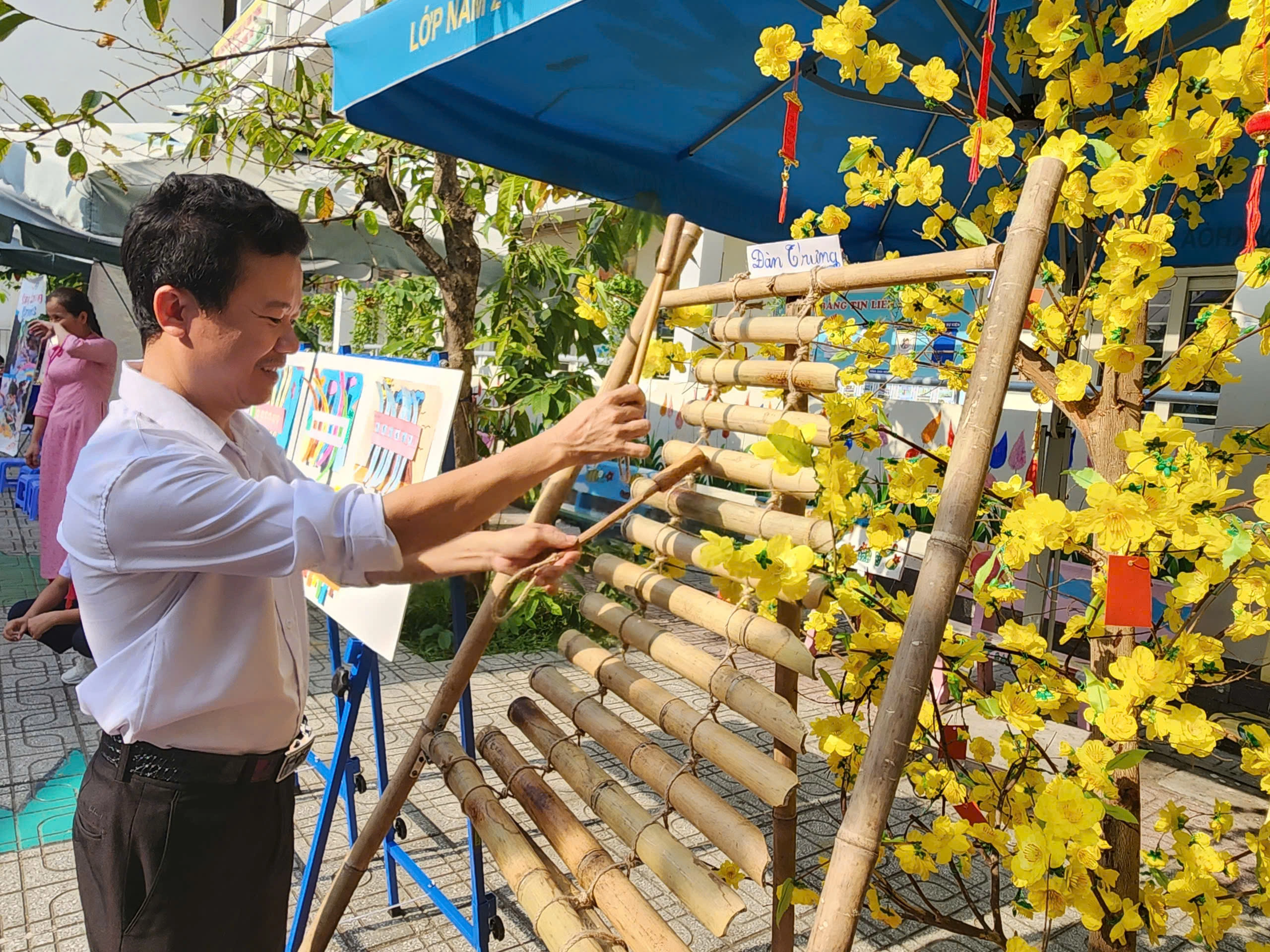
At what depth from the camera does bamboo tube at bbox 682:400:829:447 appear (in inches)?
64.3

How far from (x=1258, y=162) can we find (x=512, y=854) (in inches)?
69.1

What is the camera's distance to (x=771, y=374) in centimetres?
193

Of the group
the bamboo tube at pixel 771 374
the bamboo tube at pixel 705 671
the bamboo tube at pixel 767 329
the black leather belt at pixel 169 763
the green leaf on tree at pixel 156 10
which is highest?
the green leaf on tree at pixel 156 10

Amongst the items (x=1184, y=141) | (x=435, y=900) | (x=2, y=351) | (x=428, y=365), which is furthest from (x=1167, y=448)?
(x=2, y=351)

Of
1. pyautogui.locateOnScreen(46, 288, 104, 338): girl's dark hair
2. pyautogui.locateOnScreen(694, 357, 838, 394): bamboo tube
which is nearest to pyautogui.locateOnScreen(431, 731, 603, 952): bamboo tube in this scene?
pyautogui.locateOnScreen(694, 357, 838, 394): bamboo tube

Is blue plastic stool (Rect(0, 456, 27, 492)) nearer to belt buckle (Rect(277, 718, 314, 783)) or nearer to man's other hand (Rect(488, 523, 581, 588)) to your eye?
belt buckle (Rect(277, 718, 314, 783))

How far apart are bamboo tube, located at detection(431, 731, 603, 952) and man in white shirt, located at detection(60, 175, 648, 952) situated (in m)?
0.46

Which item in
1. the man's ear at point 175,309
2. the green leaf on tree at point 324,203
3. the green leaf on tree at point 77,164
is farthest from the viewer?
the green leaf on tree at point 324,203

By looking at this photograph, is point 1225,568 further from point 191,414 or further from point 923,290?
point 191,414

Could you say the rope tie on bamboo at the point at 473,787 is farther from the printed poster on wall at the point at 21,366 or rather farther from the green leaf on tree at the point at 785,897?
the printed poster on wall at the point at 21,366

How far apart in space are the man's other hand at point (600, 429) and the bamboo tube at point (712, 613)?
511 mm

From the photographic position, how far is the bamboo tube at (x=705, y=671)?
1.55m

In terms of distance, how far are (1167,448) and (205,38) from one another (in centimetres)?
2331

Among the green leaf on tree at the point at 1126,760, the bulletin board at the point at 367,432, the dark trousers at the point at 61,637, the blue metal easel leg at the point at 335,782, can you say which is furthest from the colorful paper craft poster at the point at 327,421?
the green leaf on tree at the point at 1126,760
